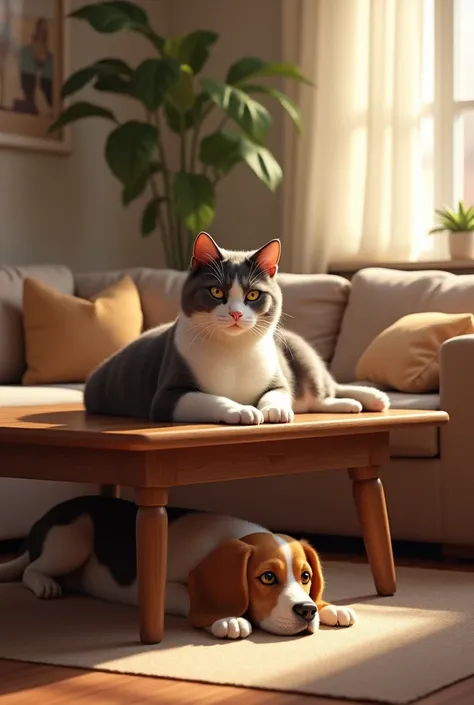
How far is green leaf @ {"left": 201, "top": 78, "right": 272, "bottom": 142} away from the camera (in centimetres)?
499

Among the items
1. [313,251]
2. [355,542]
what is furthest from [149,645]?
[313,251]

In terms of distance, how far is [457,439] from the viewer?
3.63 meters

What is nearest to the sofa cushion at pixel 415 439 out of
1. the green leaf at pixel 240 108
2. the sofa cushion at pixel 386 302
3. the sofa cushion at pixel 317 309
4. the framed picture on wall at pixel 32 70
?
the sofa cushion at pixel 386 302

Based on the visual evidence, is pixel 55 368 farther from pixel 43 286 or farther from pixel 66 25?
pixel 66 25

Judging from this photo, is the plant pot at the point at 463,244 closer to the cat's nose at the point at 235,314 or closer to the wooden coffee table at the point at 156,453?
the wooden coffee table at the point at 156,453

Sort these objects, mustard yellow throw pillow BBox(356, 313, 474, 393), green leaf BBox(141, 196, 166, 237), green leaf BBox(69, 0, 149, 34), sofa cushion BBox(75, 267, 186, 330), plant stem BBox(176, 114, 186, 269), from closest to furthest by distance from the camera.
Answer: mustard yellow throw pillow BBox(356, 313, 474, 393)
sofa cushion BBox(75, 267, 186, 330)
green leaf BBox(69, 0, 149, 34)
plant stem BBox(176, 114, 186, 269)
green leaf BBox(141, 196, 166, 237)

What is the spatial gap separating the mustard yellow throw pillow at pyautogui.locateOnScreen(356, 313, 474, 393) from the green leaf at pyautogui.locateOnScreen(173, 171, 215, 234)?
1.30 meters

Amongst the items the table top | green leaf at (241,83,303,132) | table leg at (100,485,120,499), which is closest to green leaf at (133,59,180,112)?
green leaf at (241,83,303,132)

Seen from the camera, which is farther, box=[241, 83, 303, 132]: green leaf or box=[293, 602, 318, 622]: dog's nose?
box=[241, 83, 303, 132]: green leaf

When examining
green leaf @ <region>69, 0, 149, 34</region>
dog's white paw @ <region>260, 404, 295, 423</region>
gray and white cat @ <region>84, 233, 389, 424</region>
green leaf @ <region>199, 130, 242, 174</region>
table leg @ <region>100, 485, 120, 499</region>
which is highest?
green leaf @ <region>69, 0, 149, 34</region>

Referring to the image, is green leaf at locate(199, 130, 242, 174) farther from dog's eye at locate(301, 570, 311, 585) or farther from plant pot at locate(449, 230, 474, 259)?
dog's eye at locate(301, 570, 311, 585)

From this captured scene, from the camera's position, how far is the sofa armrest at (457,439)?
3.58 m

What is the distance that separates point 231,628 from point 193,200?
2.81 m

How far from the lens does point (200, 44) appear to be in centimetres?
530
